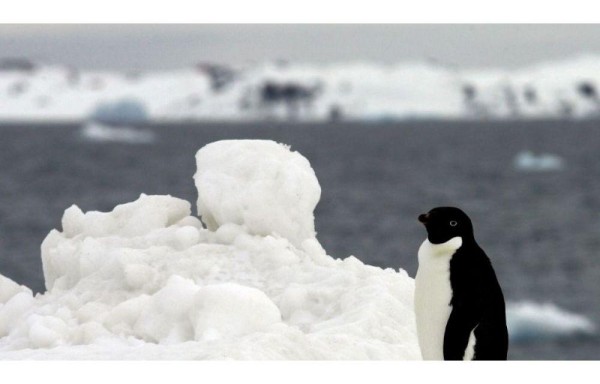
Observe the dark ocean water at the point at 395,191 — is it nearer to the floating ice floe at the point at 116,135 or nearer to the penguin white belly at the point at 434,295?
the floating ice floe at the point at 116,135

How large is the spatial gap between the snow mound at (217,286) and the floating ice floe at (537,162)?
22.9 m

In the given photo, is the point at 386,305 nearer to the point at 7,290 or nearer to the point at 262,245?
the point at 262,245

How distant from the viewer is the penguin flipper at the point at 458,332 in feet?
13.5

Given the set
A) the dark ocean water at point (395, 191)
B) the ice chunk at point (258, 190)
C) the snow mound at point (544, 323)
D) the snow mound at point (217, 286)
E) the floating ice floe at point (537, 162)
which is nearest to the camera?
the snow mound at point (217, 286)

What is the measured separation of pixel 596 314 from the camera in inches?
565

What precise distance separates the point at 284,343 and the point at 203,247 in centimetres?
113

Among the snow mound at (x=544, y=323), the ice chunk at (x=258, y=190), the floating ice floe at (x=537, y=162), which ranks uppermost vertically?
the floating ice floe at (x=537, y=162)

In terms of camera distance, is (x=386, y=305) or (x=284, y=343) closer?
(x=284, y=343)

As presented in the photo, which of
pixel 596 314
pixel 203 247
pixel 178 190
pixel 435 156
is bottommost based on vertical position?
pixel 203 247

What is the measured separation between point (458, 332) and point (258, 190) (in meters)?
1.57

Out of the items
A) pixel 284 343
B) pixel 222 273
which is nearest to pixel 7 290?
pixel 222 273

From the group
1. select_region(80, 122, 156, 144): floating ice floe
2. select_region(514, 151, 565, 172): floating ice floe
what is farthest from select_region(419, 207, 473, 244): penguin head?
select_region(80, 122, 156, 144): floating ice floe

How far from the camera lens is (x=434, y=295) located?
13.8ft

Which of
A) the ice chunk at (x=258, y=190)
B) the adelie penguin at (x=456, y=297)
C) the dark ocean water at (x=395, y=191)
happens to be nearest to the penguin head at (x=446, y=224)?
the adelie penguin at (x=456, y=297)
